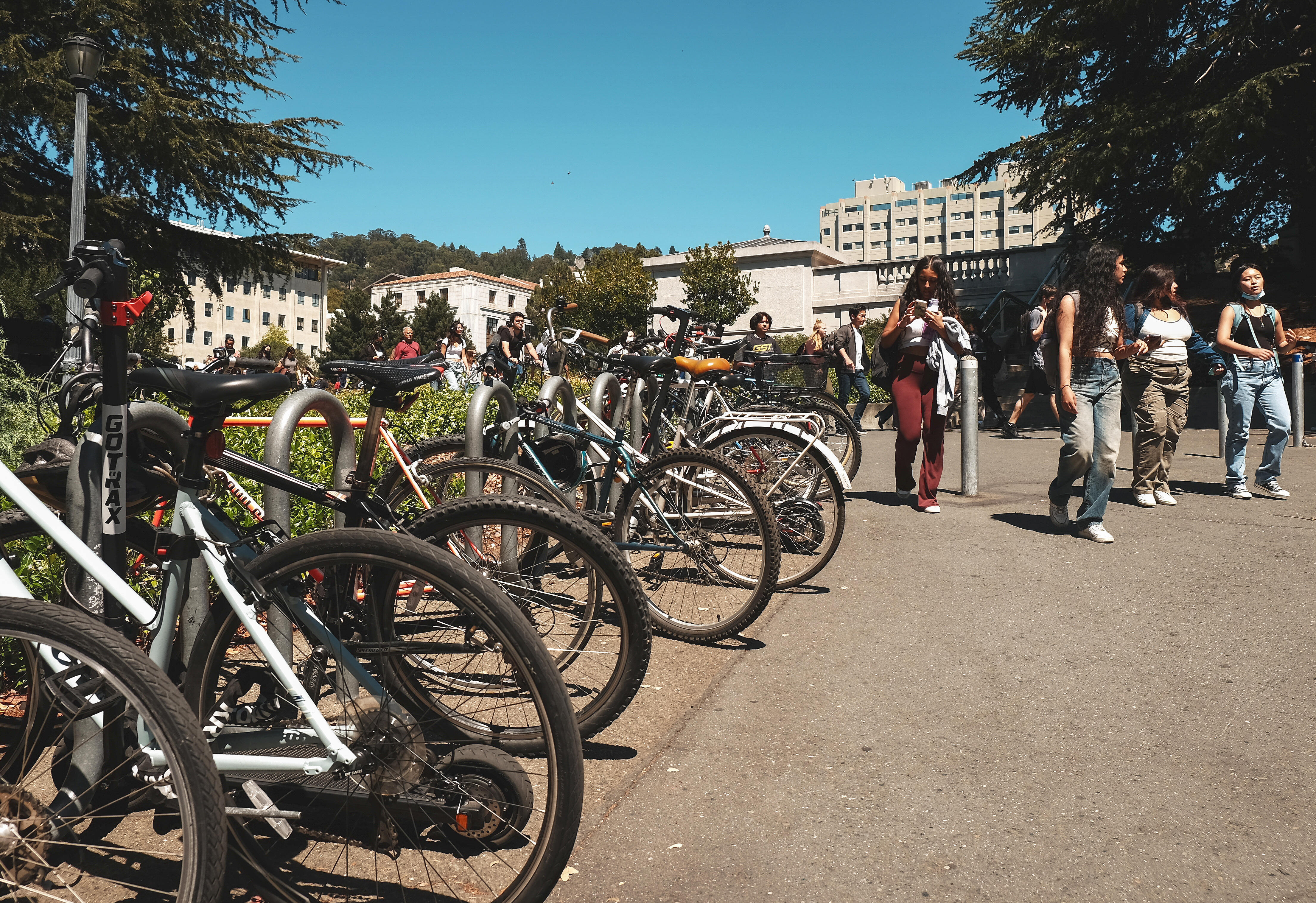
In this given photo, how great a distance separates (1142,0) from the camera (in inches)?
859

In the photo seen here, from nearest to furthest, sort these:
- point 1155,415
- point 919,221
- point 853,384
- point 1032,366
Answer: point 1155,415, point 853,384, point 1032,366, point 919,221

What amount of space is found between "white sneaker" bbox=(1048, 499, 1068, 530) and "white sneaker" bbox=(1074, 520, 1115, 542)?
19 centimetres

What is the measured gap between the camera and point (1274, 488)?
28.3ft

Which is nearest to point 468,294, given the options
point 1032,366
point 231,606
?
point 1032,366

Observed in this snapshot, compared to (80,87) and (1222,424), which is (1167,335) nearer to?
(1222,424)

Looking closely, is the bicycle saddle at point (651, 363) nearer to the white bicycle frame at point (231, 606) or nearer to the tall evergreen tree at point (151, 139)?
the white bicycle frame at point (231, 606)

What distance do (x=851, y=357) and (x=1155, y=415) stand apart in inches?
238

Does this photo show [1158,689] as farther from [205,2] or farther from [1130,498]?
[205,2]

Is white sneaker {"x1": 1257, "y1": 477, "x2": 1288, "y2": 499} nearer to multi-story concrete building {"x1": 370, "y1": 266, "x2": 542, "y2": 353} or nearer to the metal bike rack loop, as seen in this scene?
the metal bike rack loop

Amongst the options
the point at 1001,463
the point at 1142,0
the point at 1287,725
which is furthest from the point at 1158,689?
the point at 1142,0

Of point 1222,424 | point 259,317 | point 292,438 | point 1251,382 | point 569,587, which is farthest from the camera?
point 259,317

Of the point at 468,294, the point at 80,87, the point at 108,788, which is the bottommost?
the point at 108,788

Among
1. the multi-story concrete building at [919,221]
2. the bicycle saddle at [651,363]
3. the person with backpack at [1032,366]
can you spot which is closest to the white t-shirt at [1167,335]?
the bicycle saddle at [651,363]

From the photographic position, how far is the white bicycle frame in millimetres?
2176
